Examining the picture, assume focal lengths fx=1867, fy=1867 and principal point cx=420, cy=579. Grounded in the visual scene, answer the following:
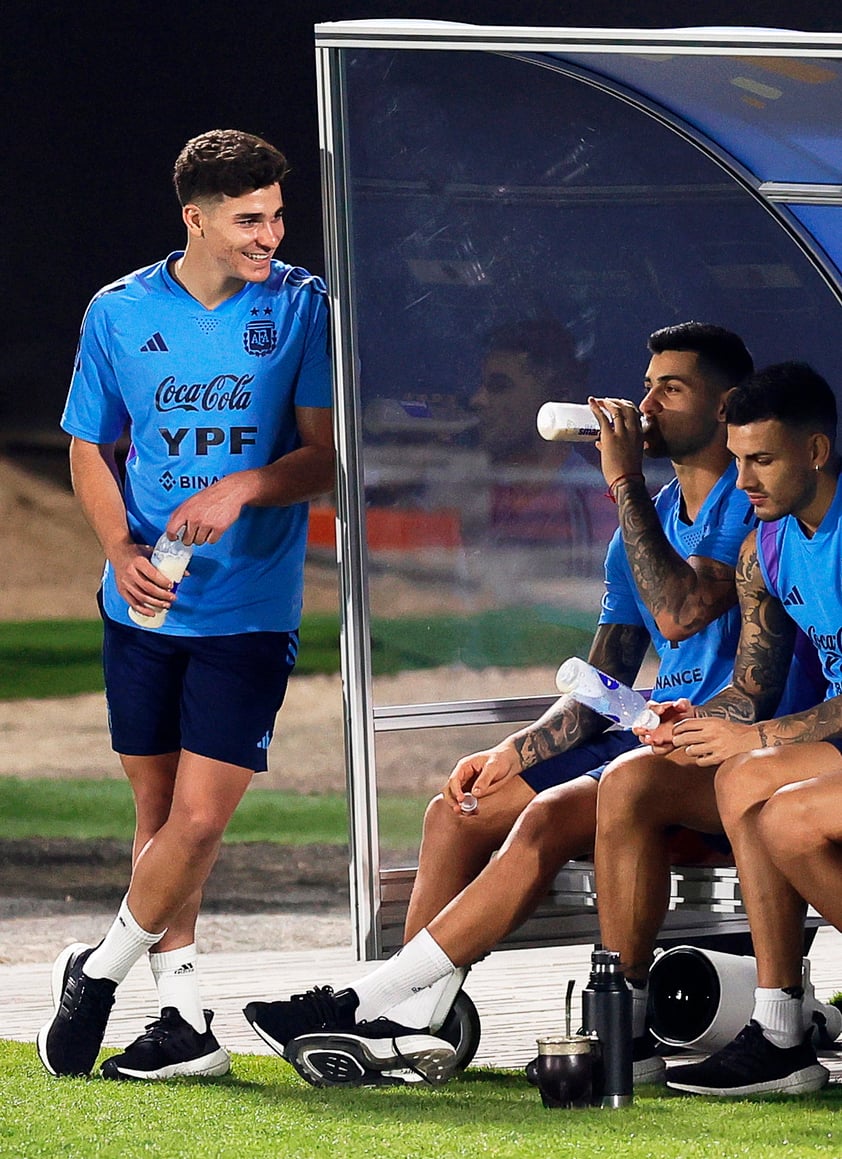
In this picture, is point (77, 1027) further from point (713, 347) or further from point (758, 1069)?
point (713, 347)

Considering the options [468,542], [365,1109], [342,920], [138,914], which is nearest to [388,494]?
[468,542]

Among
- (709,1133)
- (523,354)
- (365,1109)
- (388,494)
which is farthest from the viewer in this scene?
(523,354)

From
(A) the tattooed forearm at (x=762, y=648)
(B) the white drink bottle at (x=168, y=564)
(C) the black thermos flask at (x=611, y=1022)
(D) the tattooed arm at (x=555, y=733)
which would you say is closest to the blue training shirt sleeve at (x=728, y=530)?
(A) the tattooed forearm at (x=762, y=648)

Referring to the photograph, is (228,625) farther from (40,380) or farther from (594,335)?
(40,380)

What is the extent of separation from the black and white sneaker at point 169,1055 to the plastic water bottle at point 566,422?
4.45 feet

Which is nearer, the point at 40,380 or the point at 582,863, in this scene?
the point at 582,863

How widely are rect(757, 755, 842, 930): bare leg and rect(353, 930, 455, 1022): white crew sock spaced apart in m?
0.63

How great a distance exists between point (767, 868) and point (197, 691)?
113 centimetres

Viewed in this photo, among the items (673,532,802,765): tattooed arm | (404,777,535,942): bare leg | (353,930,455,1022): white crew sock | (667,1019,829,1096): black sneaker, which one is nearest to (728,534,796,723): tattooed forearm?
(673,532,802,765): tattooed arm

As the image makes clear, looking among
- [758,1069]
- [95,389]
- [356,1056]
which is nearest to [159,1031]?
[356,1056]

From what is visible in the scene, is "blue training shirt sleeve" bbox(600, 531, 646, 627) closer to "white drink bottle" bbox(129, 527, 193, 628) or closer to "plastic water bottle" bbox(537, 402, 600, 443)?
"plastic water bottle" bbox(537, 402, 600, 443)

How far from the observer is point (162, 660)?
11.8 ft

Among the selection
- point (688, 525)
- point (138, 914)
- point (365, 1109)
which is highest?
point (688, 525)

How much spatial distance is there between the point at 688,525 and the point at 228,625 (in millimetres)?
906
